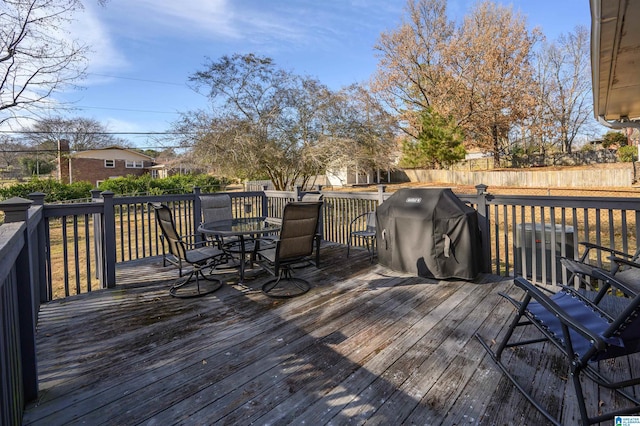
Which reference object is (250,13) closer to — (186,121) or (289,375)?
(186,121)

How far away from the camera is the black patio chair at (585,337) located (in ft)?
4.62

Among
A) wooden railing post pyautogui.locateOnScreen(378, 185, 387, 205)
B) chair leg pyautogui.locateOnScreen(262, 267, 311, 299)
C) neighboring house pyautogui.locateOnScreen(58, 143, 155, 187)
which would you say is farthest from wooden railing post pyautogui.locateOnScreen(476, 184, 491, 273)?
neighboring house pyautogui.locateOnScreen(58, 143, 155, 187)

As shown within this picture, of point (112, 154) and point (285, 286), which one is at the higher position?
point (112, 154)

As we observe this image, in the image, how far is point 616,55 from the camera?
296cm

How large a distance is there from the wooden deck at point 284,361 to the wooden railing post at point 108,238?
29 centimetres

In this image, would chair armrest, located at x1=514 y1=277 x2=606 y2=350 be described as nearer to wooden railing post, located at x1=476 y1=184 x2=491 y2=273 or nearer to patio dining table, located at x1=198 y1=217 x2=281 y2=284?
wooden railing post, located at x1=476 y1=184 x2=491 y2=273

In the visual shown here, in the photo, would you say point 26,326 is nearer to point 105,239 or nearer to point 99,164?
point 105,239

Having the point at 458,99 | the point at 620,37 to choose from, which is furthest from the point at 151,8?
the point at 458,99

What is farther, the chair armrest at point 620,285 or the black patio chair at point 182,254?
the black patio chair at point 182,254

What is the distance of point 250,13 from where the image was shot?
37.6 ft

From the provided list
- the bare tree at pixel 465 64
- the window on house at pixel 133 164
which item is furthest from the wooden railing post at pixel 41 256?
the window on house at pixel 133 164

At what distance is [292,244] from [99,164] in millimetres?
29521

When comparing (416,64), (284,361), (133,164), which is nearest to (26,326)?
(284,361)

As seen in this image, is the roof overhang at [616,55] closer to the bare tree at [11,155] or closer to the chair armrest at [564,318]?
the chair armrest at [564,318]
